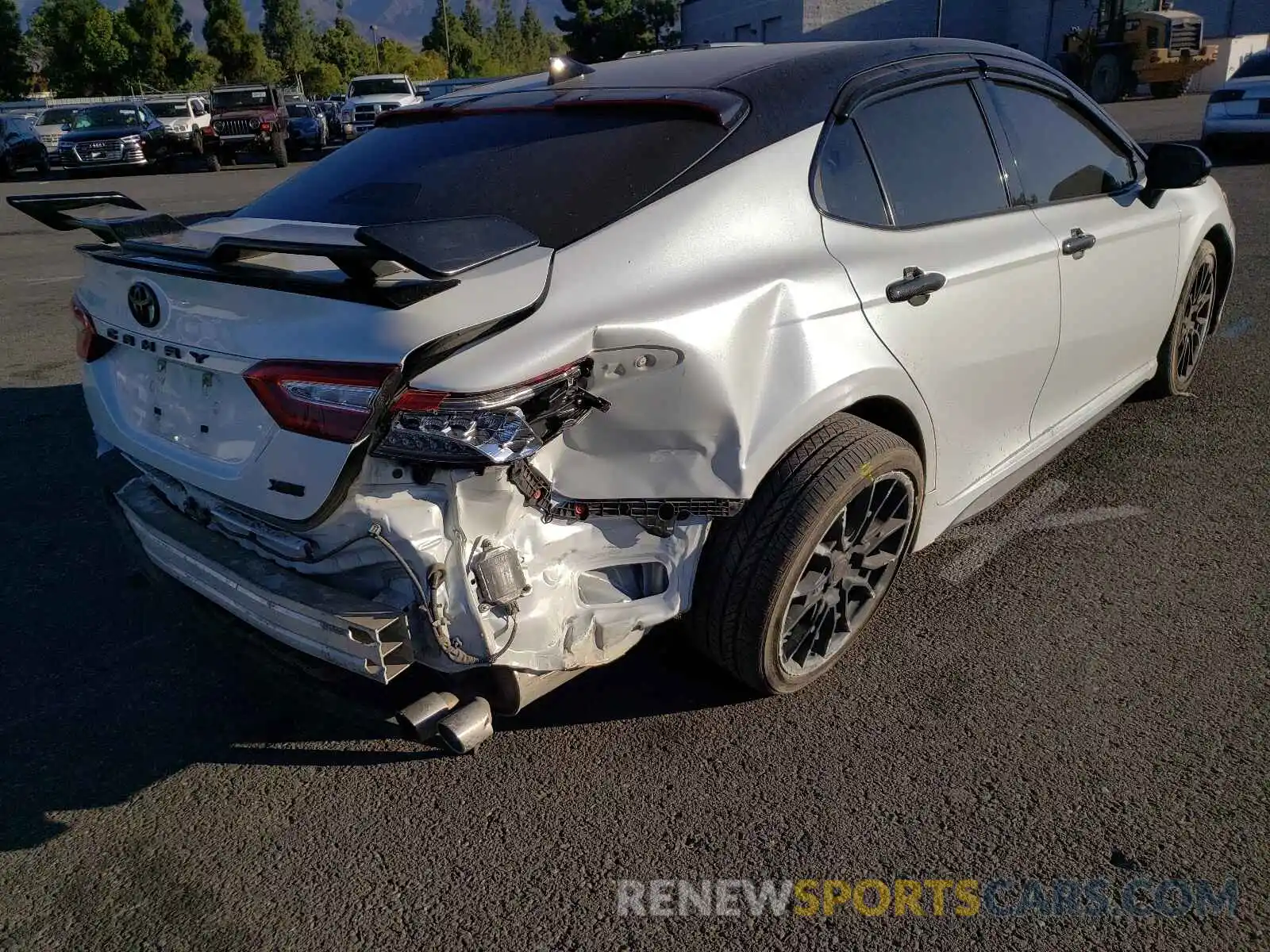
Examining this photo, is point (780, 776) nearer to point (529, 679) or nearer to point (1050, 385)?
point (529, 679)

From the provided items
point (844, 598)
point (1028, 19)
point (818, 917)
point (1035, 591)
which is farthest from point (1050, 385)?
point (1028, 19)

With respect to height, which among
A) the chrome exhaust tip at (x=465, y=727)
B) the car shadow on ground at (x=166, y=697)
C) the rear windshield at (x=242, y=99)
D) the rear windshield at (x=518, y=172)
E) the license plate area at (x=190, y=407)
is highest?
the rear windshield at (x=242, y=99)

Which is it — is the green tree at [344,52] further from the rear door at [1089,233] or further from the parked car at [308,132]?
the rear door at [1089,233]

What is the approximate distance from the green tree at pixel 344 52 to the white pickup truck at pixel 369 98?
4147 cm

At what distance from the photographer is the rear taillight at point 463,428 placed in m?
2.04

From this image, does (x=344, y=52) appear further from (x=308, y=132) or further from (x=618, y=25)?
(x=308, y=132)

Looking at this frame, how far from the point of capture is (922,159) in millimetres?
3055

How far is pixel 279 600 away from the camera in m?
2.29

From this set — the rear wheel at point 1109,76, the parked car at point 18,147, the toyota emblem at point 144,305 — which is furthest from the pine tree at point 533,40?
the toyota emblem at point 144,305

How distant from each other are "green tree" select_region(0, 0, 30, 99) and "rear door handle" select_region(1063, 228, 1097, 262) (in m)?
53.2

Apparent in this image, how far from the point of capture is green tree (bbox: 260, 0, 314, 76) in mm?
59562

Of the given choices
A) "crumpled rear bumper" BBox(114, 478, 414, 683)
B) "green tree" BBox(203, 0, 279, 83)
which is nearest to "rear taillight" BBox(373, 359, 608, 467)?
"crumpled rear bumper" BBox(114, 478, 414, 683)

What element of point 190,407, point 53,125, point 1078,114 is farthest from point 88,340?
point 53,125

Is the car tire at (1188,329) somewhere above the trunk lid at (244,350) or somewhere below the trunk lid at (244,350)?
below
